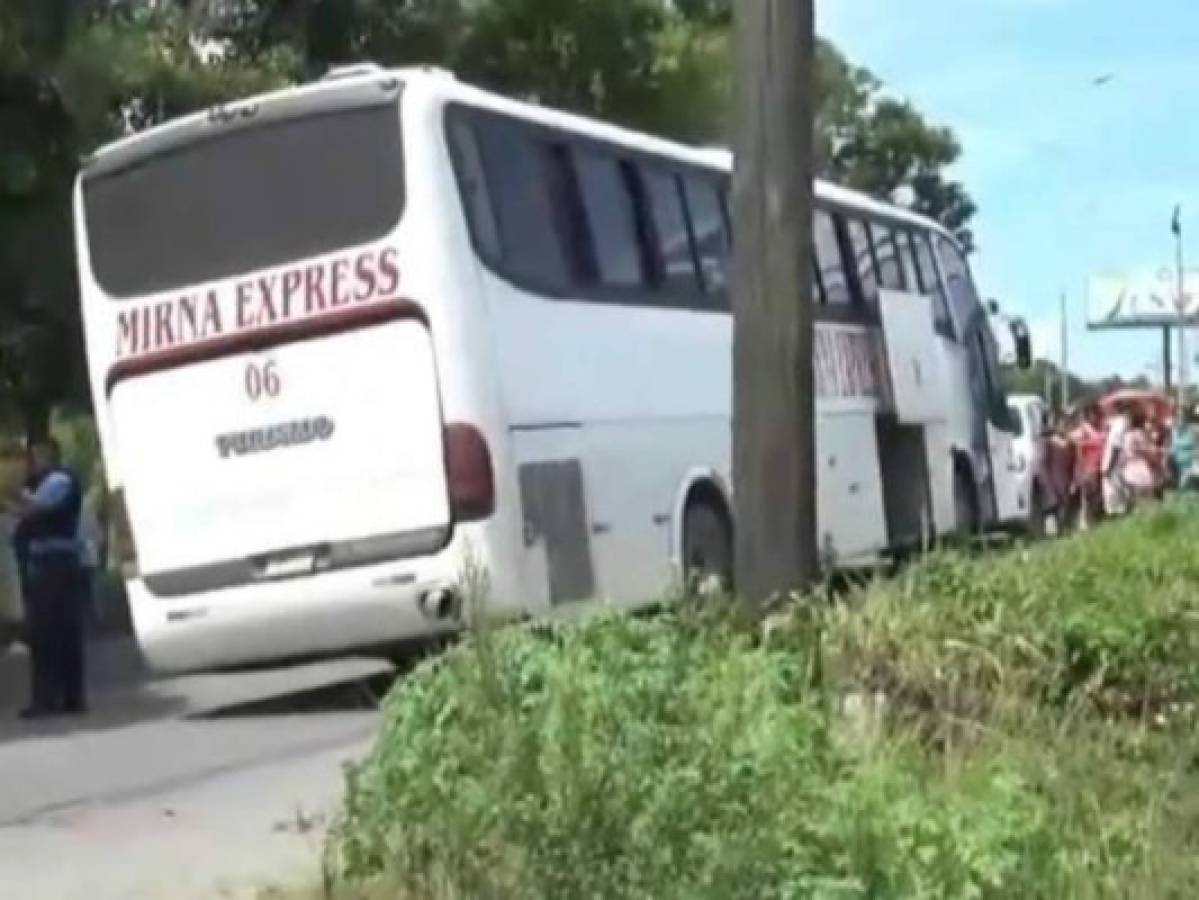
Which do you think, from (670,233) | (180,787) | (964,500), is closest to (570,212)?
(670,233)

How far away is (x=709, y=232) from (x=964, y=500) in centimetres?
721

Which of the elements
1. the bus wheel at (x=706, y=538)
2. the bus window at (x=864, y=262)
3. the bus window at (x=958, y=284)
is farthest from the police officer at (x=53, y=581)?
the bus window at (x=958, y=284)

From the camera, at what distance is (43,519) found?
18.9 metres

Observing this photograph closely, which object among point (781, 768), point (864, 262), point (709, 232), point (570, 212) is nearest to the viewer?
point (781, 768)

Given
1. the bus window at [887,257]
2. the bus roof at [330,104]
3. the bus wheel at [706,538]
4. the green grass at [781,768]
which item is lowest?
the green grass at [781,768]

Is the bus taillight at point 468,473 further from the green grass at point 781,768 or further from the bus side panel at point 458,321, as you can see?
the green grass at point 781,768

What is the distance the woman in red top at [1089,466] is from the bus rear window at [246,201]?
1561cm

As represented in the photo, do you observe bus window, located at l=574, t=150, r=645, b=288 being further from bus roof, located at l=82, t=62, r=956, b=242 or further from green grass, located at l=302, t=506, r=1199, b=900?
green grass, located at l=302, t=506, r=1199, b=900

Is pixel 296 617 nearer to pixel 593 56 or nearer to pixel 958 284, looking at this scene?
pixel 958 284

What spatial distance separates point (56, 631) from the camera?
18844mm

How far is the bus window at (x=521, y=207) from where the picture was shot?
16953 mm

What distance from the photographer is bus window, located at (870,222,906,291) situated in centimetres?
2517

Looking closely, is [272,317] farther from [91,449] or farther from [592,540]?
[91,449]

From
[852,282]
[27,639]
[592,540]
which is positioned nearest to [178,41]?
[852,282]
